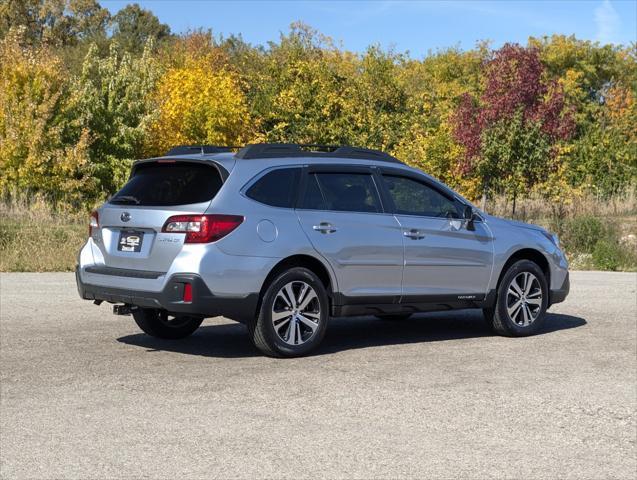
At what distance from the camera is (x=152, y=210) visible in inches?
347

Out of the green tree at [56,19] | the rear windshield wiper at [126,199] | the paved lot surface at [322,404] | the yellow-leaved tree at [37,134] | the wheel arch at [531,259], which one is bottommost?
the paved lot surface at [322,404]

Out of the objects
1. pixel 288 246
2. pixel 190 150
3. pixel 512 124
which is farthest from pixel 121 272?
pixel 512 124

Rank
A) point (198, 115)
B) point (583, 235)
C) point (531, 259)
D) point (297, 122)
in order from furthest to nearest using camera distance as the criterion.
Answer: point (297, 122) → point (198, 115) → point (583, 235) → point (531, 259)

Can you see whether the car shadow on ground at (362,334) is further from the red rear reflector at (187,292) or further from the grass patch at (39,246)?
the grass patch at (39,246)

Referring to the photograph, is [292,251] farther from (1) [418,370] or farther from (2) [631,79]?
(2) [631,79]

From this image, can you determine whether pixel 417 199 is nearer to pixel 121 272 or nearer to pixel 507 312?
pixel 507 312

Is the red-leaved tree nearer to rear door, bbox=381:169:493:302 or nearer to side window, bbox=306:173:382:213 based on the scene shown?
rear door, bbox=381:169:493:302

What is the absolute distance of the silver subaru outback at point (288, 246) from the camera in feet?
28.2

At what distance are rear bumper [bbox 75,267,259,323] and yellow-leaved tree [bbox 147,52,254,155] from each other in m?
28.6

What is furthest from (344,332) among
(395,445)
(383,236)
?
(395,445)

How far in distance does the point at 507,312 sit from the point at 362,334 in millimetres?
1530

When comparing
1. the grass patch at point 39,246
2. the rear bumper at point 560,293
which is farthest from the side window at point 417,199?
the grass patch at point 39,246

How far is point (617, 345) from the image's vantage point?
10.4 m

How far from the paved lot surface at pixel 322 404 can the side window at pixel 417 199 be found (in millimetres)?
1313
